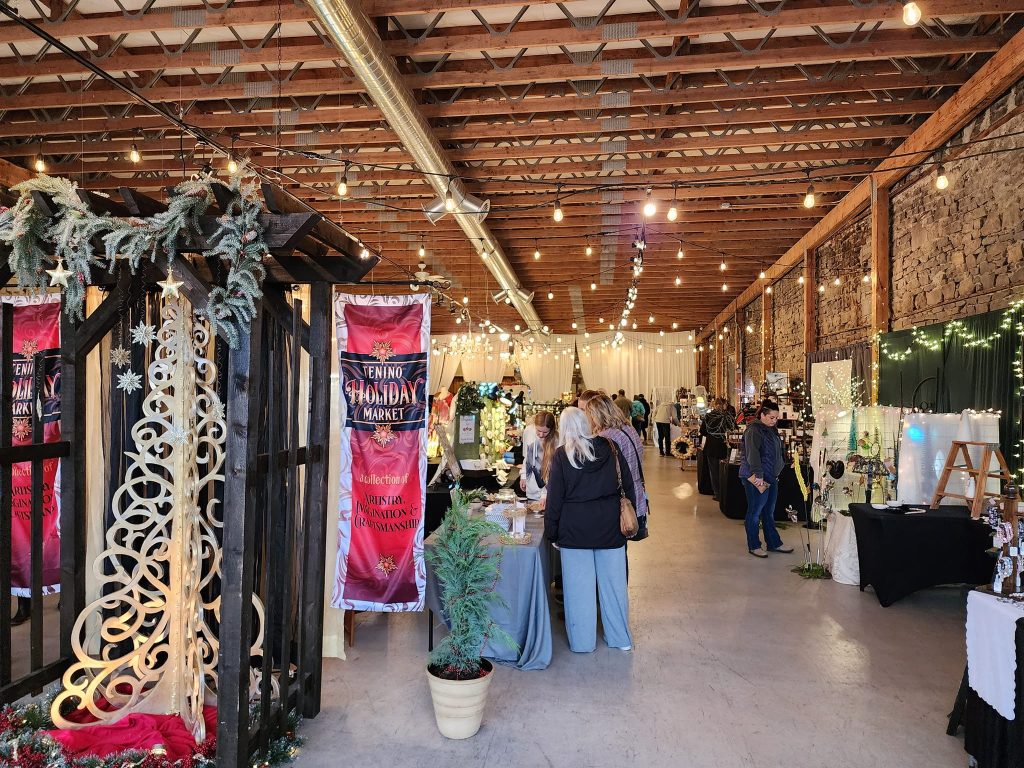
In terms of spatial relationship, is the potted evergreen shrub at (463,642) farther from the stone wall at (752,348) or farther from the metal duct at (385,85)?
the stone wall at (752,348)

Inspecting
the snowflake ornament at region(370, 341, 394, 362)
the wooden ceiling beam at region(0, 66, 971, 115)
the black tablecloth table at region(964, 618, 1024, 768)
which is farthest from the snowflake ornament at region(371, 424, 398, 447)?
the wooden ceiling beam at region(0, 66, 971, 115)

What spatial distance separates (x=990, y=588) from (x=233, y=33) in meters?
6.28

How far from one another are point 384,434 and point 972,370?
16.1ft

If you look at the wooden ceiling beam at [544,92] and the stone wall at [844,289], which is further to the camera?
the stone wall at [844,289]

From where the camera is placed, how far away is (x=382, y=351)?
4012mm

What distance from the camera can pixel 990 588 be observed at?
3072 mm

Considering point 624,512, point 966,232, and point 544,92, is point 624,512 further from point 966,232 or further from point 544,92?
point 966,232

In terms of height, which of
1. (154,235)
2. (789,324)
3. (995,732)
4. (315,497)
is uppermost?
(789,324)

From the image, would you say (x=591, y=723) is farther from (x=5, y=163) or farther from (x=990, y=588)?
(x=5, y=163)

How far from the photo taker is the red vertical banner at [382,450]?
4016 mm

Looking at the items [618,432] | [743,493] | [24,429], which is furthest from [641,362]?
[24,429]

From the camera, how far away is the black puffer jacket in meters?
4.27

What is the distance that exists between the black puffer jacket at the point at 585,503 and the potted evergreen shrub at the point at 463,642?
101 cm

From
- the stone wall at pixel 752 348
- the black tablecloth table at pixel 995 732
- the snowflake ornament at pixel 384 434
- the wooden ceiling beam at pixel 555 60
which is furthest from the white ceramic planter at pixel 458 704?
the stone wall at pixel 752 348
